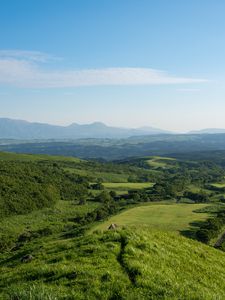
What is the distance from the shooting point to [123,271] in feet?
55.6

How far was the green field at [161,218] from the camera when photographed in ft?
291

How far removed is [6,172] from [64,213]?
44.9m

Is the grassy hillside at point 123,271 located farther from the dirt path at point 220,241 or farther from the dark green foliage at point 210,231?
the dark green foliage at point 210,231

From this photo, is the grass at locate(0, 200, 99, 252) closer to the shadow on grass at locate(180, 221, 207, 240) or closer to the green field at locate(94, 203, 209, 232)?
the green field at locate(94, 203, 209, 232)

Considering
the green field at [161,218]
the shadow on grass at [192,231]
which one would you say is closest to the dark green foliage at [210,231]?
the shadow on grass at [192,231]

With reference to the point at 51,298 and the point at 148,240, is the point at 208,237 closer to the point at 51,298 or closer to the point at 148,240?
the point at 148,240

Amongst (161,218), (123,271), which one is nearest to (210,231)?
(161,218)

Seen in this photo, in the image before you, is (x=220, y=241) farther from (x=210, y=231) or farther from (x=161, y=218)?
(x=161, y=218)

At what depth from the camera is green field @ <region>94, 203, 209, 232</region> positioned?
291ft

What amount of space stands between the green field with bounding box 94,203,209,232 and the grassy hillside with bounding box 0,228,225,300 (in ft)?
199

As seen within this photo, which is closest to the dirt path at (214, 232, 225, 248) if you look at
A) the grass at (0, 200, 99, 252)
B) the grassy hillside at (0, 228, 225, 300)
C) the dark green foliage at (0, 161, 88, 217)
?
the grassy hillside at (0, 228, 225, 300)

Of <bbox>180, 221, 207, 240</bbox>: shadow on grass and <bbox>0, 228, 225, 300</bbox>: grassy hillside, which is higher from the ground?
<bbox>0, 228, 225, 300</bbox>: grassy hillside

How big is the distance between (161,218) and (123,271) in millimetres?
88164

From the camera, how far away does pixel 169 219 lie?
332ft
